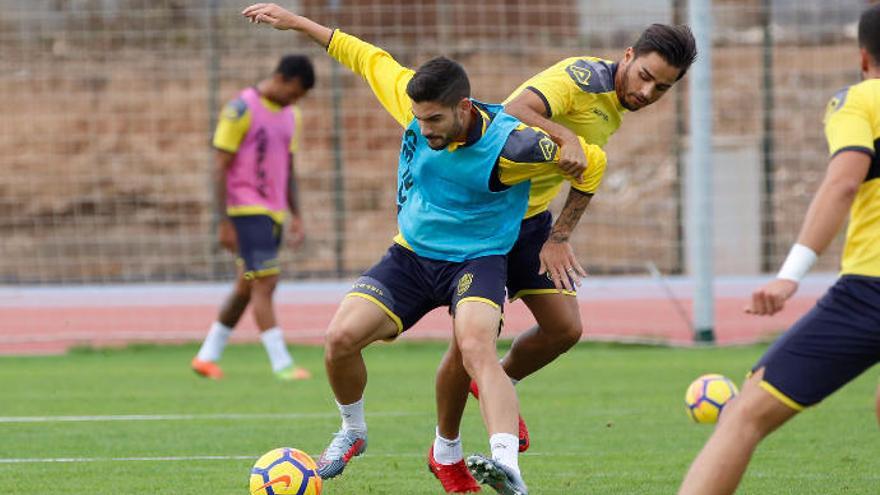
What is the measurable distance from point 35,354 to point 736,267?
7729mm

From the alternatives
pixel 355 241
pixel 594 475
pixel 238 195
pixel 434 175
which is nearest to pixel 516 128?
pixel 434 175

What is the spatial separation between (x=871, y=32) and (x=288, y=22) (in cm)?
280

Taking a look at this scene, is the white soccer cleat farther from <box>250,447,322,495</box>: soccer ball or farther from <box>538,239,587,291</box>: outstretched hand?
<box>538,239,587,291</box>: outstretched hand

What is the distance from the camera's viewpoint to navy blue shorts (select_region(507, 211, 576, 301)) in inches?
271

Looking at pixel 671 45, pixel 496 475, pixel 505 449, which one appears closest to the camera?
pixel 496 475

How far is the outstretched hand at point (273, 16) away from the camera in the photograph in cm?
669

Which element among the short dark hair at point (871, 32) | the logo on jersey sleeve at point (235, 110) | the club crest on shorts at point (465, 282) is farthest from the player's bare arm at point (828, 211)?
the logo on jersey sleeve at point (235, 110)

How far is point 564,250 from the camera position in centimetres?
636

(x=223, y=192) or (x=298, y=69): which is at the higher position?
(x=298, y=69)

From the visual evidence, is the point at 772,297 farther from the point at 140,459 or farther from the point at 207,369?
the point at 207,369

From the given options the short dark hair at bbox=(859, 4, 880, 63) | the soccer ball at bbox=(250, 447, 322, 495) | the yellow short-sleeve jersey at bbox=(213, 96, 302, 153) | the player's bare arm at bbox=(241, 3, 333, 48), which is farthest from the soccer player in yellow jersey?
the yellow short-sleeve jersey at bbox=(213, 96, 302, 153)

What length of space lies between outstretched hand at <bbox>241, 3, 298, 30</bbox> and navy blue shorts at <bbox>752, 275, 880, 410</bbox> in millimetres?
2957

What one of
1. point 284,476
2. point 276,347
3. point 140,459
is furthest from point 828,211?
point 276,347

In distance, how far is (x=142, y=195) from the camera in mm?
21281
